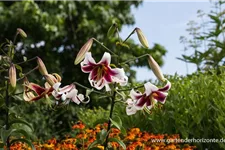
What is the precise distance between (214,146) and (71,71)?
6.67 m

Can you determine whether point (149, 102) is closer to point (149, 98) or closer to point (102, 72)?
point (149, 98)

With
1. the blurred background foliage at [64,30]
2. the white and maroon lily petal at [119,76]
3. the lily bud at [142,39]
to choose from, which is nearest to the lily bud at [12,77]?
the white and maroon lily petal at [119,76]

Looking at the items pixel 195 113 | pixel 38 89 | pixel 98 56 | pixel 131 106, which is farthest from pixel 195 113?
pixel 98 56

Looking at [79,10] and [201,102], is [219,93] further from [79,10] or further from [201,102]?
[79,10]

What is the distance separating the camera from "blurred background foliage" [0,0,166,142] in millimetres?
8477

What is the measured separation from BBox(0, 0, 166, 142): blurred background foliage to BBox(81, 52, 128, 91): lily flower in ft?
19.2

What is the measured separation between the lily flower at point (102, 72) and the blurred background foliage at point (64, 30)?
5867 millimetres

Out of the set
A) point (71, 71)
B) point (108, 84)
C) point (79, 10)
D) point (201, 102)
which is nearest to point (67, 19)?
point (79, 10)

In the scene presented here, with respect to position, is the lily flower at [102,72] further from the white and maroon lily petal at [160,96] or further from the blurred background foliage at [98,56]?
the blurred background foliage at [98,56]

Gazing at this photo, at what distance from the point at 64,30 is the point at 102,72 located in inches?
300

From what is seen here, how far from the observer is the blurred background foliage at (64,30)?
27.8 ft

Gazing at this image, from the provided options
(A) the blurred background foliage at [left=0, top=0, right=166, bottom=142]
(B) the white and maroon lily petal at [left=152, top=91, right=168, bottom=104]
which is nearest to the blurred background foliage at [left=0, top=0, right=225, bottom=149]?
(A) the blurred background foliage at [left=0, top=0, right=166, bottom=142]

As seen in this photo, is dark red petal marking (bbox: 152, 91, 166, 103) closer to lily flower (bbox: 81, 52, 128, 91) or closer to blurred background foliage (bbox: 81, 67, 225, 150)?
lily flower (bbox: 81, 52, 128, 91)

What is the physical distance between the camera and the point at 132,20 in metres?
10.8
